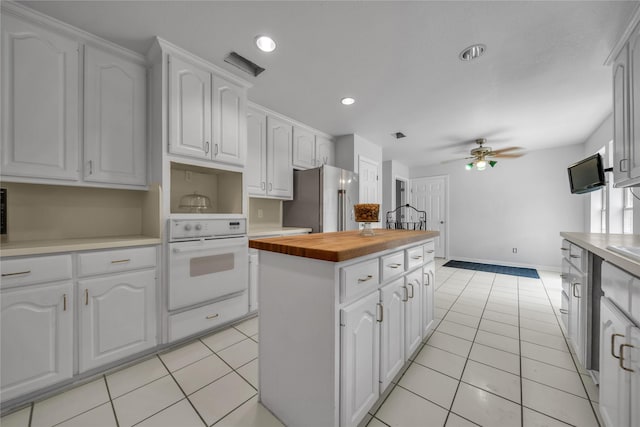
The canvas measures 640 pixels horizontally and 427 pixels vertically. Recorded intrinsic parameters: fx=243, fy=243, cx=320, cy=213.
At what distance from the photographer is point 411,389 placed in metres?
1.52

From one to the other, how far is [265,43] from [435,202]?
550 cm

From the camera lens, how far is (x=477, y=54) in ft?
6.42

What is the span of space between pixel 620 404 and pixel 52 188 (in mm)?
3496

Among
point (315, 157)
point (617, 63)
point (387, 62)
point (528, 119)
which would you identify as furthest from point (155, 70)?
point (528, 119)

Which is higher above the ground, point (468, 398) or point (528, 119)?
point (528, 119)

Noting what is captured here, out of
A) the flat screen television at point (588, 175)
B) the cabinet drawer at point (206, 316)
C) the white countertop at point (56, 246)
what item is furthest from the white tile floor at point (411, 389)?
the flat screen television at point (588, 175)

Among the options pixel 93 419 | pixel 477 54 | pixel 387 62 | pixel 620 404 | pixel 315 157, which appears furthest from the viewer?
pixel 315 157

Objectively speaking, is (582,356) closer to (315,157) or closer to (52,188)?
(315,157)

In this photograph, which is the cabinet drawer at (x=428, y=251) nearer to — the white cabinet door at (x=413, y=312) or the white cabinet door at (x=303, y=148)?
the white cabinet door at (x=413, y=312)

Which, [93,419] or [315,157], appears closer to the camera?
[93,419]

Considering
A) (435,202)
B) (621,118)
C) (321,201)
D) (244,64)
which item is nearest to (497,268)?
(435,202)

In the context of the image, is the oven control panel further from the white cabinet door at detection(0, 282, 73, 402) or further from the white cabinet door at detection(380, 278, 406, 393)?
the white cabinet door at detection(380, 278, 406, 393)

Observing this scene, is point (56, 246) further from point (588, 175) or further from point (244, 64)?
point (588, 175)

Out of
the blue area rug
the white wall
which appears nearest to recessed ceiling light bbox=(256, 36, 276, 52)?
the blue area rug
